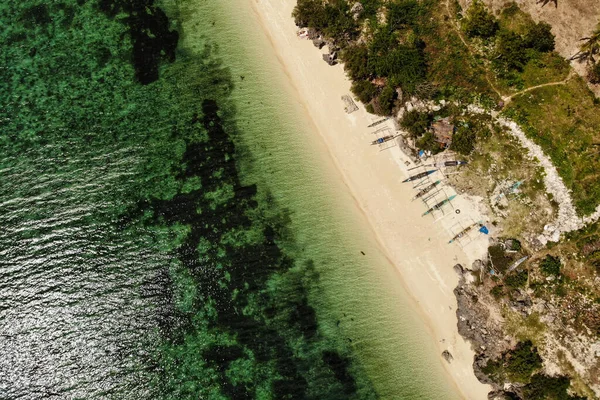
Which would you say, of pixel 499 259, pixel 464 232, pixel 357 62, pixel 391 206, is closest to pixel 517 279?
pixel 499 259

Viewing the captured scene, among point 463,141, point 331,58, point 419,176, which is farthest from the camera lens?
point 331,58

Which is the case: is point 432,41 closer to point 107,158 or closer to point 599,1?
point 599,1

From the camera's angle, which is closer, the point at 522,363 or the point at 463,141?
the point at 522,363

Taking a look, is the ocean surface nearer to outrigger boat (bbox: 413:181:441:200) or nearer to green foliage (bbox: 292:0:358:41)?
green foliage (bbox: 292:0:358:41)

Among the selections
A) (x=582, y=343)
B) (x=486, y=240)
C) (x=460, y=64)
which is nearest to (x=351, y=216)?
(x=486, y=240)

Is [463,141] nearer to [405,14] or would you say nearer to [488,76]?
[488,76]

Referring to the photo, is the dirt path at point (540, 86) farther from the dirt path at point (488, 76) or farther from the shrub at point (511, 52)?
the shrub at point (511, 52)

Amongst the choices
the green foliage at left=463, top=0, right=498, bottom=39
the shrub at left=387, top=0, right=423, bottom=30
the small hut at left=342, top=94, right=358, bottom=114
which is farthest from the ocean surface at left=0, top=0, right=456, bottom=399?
the green foliage at left=463, top=0, right=498, bottom=39
